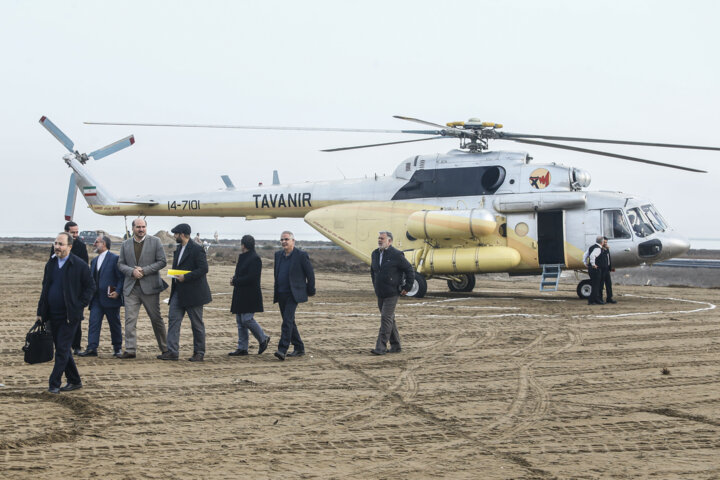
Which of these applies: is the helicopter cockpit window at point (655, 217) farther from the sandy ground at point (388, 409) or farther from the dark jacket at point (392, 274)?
the dark jacket at point (392, 274)

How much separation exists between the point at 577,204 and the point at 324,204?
22.1 ft

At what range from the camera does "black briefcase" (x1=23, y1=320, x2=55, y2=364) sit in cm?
803

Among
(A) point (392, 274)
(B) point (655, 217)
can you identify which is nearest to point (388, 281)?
(A) point (392, 274)

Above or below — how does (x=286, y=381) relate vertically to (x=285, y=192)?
below

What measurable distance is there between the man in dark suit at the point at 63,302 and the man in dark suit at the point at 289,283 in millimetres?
2838

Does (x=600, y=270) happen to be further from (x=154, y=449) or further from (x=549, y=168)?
(x=154, y=449)

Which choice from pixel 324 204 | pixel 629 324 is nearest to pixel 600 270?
pixel 629 324

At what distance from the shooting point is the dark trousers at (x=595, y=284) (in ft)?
56.5

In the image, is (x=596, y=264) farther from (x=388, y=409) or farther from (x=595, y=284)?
(x=388, y=409)

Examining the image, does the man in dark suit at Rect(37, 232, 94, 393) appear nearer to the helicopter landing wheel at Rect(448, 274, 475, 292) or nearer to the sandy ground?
the sandy ground

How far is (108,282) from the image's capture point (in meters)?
10.3

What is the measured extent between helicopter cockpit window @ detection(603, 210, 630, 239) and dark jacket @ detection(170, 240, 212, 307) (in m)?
10.9

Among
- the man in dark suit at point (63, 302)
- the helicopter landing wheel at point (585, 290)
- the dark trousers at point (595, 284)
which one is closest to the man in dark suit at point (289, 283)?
the man in dark suit at point (63, 302)

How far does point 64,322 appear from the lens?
306 inches
